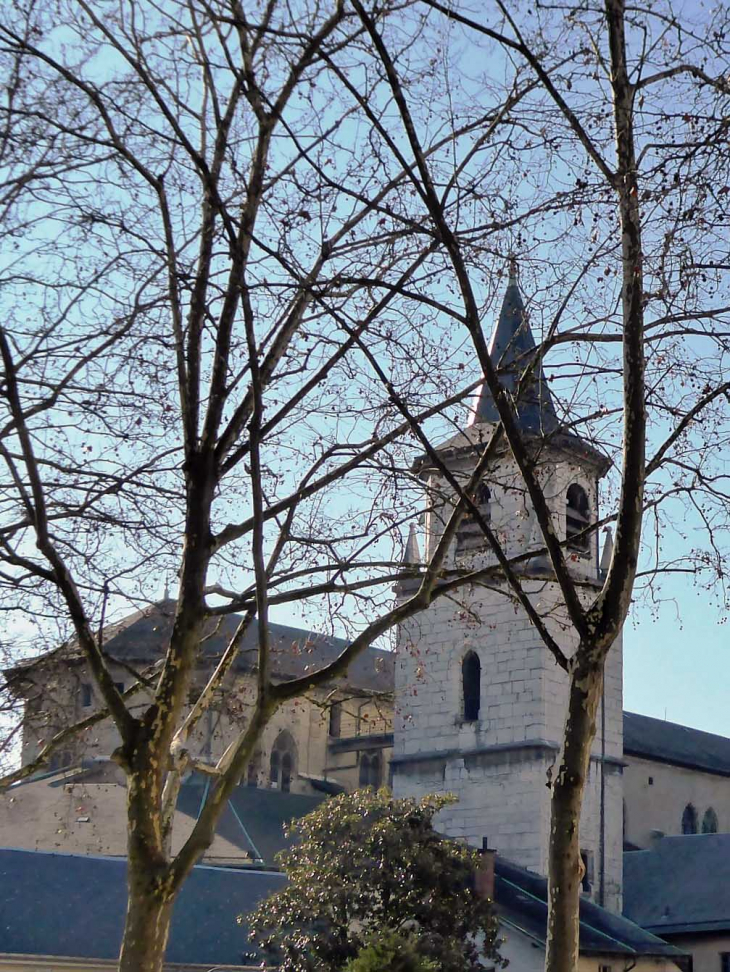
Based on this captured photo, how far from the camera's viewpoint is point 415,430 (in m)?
9.99

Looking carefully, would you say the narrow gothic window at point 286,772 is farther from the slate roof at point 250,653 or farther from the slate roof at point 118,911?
the slate roof at point 118,911

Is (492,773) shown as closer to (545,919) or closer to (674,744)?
(545,919)

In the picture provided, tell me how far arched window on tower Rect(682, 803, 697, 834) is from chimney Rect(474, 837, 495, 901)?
2121cm

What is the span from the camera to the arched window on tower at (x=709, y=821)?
55.3 m

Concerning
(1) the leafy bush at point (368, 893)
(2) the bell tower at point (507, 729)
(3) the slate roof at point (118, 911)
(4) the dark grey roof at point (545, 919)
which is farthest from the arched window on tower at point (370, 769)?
(1) the leafy bush at point (368, 893)

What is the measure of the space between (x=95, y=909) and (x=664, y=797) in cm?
2752

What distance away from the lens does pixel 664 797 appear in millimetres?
53594

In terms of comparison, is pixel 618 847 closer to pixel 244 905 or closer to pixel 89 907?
pixel 244 905

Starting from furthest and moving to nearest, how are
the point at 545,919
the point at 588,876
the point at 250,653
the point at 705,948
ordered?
the point at 705,948
the point at 588,876
the point at 545,919
the point at 250,653

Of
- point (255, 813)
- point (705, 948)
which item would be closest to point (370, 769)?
point (255, 813)

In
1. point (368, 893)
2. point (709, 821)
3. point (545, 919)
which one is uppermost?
point (709, 821)

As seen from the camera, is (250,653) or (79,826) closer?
(250,653)

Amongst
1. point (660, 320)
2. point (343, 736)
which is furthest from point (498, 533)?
point (343, 736)

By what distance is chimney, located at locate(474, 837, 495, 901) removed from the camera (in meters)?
29.1
